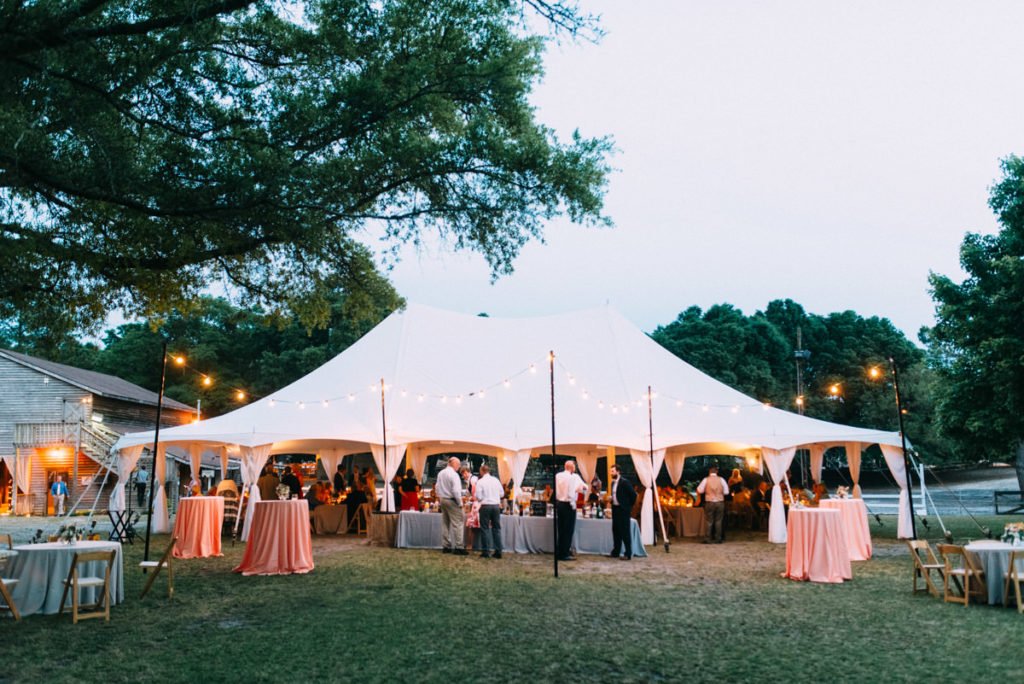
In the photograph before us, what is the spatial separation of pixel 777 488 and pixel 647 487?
8.66 ft

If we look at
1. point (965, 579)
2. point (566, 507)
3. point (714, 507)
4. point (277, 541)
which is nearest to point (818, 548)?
point (965, 579)

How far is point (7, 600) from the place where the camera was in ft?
22.2

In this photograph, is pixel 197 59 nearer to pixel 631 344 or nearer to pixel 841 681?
pixel 841 681

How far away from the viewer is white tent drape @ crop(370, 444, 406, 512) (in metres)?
14.3

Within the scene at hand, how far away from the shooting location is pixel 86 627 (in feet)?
22.0

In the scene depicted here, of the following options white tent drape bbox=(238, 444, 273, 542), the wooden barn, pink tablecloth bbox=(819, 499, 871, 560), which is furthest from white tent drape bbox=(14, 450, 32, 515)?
pink tablecloth bbox=(819, 499, 871, 560)

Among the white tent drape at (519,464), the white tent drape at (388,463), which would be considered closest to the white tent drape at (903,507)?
the white tent drape at (519,464)

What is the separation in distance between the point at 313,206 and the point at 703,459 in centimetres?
3393

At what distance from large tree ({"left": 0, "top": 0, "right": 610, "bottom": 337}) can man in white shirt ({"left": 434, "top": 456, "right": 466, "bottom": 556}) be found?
5475mm

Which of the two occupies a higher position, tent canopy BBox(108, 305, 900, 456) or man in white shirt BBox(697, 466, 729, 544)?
tent canopy BBox(108, 305, 900, 456)

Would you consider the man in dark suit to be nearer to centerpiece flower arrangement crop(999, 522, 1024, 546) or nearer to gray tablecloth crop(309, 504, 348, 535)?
centerpiece flower arrangement crop(999, 522, 1024, 546)

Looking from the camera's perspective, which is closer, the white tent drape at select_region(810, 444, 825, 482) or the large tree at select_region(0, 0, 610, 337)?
the large tree at select_region(0, 0, 610, 337)

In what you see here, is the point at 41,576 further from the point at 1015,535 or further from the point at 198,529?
the point at 1015,535

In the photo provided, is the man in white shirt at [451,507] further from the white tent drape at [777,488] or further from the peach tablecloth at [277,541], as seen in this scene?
the white tent drape at [777,488]
